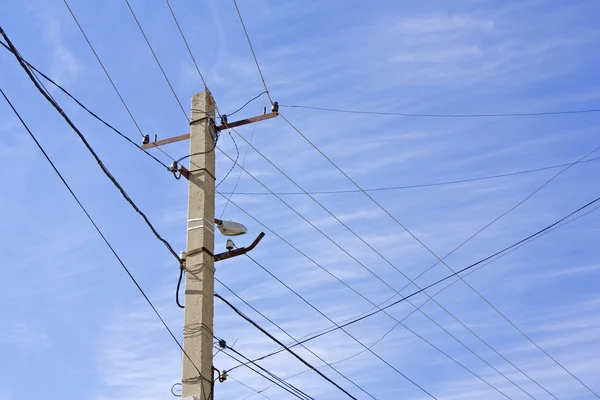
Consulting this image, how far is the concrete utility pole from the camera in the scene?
11.3 m

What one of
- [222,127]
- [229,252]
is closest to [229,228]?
[229,252]

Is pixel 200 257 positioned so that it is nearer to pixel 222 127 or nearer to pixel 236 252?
pixel 236 252

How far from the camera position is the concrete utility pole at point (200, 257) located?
11.3 meters

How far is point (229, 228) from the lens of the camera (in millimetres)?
12602

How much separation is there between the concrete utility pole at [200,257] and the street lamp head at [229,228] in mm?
160

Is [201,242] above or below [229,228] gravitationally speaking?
below

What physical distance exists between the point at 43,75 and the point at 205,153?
10.5 ft

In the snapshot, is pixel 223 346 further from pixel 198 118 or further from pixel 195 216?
pixel 198 118

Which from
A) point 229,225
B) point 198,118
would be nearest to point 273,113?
point 198,118

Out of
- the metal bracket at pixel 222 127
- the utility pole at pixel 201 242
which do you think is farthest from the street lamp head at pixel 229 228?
the metal bracket at pixel 222 127

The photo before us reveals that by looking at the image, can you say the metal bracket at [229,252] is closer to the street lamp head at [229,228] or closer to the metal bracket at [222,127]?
the street lamp head at [229,228]

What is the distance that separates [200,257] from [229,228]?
0.81 metres

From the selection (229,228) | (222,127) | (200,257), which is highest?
(222,127)

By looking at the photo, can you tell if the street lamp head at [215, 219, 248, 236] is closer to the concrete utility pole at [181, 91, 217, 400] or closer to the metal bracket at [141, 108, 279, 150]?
the concrete utility pole at [181, 91, 217, 400]
